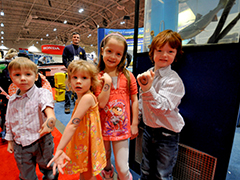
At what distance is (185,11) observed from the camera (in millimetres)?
1529

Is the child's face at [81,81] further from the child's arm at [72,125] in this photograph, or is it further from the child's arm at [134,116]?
the child's arm at [134,116]

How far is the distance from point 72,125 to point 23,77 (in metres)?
0.57

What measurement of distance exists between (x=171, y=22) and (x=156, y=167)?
5.92ft

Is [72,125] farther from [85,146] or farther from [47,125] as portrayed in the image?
[47,125]

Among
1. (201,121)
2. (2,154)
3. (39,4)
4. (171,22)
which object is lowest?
(2,154)

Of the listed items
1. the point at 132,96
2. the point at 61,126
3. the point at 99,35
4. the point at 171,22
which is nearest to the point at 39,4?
the point at 99,35

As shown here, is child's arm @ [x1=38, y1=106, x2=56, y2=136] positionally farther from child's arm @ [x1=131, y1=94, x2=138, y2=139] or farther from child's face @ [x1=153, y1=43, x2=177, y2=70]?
child's face @ [x1=153, y1=43, x2=177, y2=70]

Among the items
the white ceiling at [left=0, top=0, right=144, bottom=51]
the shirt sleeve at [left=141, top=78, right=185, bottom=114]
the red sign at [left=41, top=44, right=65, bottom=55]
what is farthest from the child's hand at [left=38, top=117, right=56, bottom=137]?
the red sign at [left=41, top=44, right=65, bottom=55]

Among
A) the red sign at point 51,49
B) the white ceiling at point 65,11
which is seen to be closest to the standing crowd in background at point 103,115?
the white ceiling at point 65,11

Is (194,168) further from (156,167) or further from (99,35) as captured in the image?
(99,35)

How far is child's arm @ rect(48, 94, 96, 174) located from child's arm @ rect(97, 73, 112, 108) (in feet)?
0.28

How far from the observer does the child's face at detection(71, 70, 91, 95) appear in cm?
85

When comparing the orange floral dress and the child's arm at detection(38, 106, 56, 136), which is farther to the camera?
the child's arm at detection(38, 106, 56, 136)

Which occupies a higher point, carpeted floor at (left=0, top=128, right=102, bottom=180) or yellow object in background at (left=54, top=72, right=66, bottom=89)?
yellow object in background at (left=54, top=72, right=66, bottom=89)
